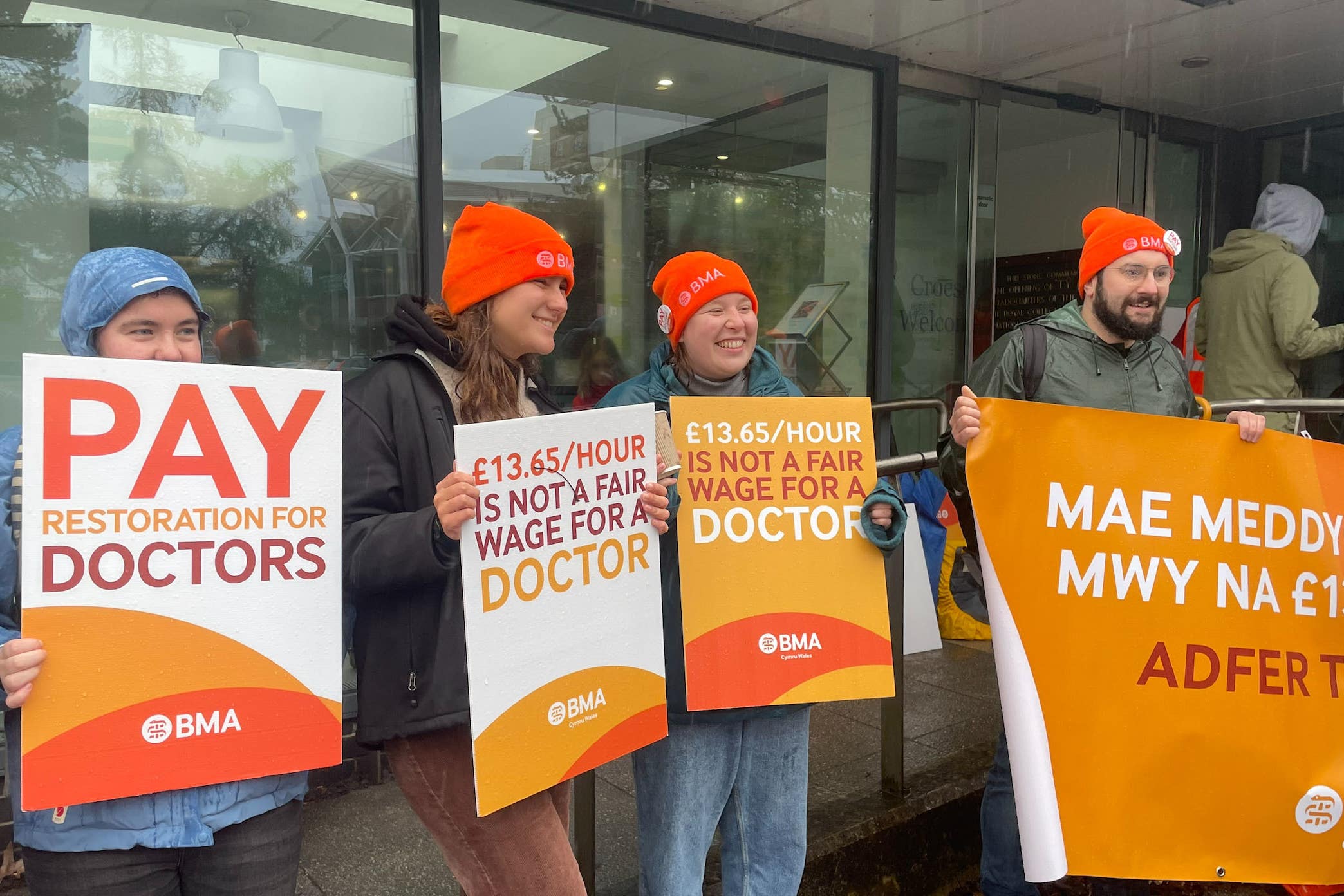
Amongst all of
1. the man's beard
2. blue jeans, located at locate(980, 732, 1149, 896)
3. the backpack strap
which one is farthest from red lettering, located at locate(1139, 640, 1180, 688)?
the man's beard

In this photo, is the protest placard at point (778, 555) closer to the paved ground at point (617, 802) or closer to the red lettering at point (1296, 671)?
the red lettering at point (1296, 671)

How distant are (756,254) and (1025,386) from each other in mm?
3245

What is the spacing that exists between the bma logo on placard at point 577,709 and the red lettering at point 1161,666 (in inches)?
51.8

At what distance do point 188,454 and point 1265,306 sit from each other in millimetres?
6228

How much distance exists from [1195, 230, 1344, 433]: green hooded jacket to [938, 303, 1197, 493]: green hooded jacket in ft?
11.7

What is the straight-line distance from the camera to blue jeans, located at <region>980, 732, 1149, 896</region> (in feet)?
9.88

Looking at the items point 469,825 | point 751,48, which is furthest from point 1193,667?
point 751,48

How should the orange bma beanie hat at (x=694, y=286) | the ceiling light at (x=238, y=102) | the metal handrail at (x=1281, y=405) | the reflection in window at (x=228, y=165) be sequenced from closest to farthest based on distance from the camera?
the orange bma beanie hat at (x=694, y=286) < the metal handrail at (x=1281, y=405) < the reflection in window at (x=228, y=165) < the ceiling light at (x=238, y=102)

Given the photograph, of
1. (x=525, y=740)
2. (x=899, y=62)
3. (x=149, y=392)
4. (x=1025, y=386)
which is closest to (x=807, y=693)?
(x=525, y=740)

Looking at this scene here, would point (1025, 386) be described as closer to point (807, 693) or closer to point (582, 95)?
point (807, 693)

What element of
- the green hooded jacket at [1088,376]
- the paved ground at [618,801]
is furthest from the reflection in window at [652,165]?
the green hooded jacket at [1088,376]

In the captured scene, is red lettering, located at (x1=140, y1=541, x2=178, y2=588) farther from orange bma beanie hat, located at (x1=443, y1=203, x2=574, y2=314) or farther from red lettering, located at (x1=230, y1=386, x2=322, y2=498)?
orange bma beanie hat, located at (x1=443, y1=203, x2=574, y2=314)

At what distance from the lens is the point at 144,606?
1686 millimetres

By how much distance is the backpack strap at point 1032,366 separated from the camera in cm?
290
